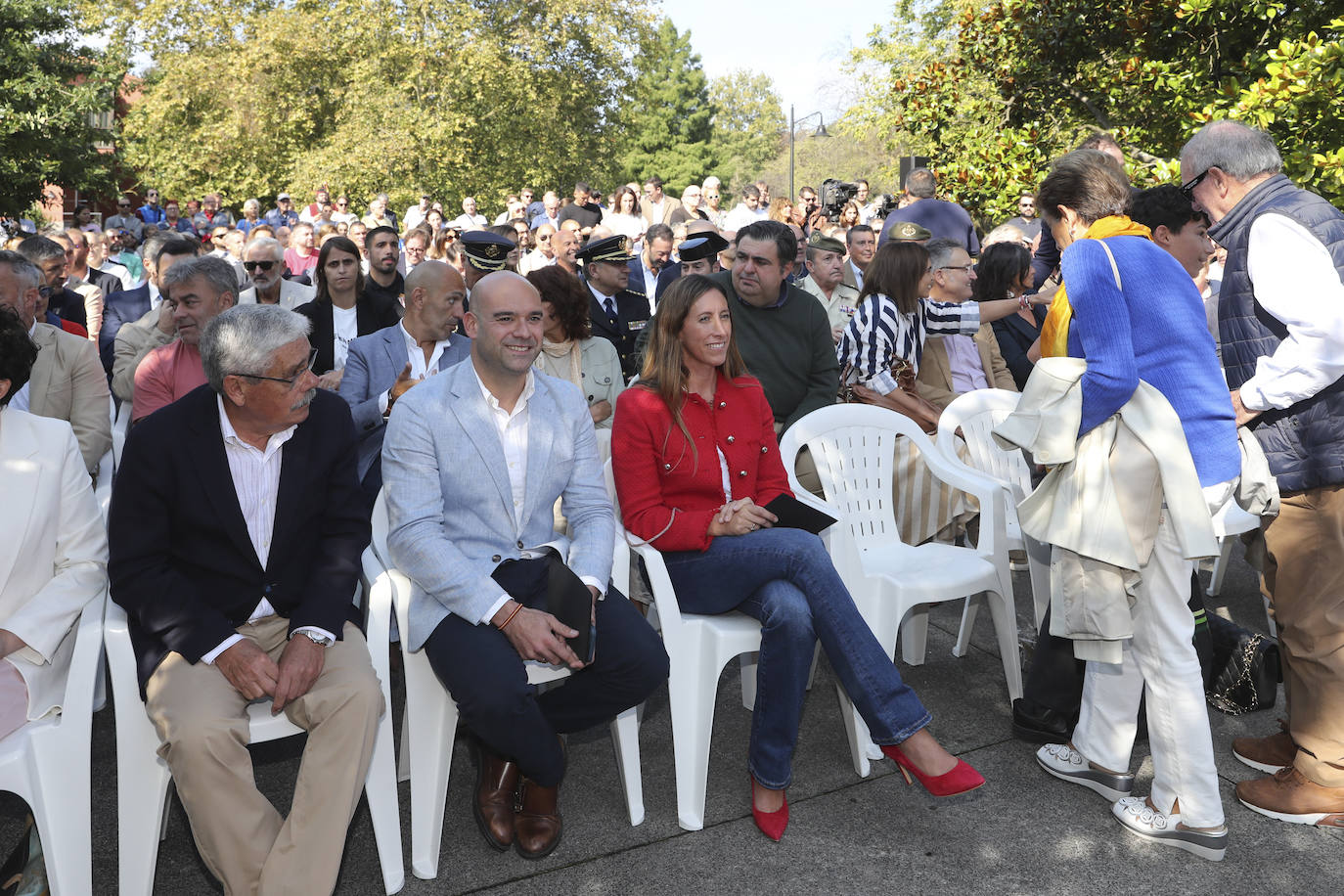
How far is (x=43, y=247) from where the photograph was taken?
18.5 feet

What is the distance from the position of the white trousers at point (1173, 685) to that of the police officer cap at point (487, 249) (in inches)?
170

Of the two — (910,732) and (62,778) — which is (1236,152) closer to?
(910,732)

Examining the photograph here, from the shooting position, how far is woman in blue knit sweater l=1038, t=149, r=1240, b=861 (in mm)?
2879

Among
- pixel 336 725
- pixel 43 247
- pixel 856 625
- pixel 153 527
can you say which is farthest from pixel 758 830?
pixel 43 247

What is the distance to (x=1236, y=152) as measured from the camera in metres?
3.15

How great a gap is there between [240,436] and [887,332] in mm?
3022

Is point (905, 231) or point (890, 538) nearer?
point (890, 538)

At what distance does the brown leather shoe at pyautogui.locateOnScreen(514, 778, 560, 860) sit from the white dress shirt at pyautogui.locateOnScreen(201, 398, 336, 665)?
3.06ft

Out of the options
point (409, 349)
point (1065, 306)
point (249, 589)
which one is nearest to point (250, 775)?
point (249, 589)

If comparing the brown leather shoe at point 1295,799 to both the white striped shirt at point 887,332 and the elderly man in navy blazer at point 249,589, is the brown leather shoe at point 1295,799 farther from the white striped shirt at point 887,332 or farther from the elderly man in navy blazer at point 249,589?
the elderly man in navy blazer at point 249,589

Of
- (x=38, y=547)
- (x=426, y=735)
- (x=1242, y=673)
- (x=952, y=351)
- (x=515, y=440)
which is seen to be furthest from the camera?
(x=952, y=351)

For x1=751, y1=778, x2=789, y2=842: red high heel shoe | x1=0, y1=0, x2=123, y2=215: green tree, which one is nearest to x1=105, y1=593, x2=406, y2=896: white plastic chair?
x1=751, y1=778, x2=789, y2=842: red high heel shoe

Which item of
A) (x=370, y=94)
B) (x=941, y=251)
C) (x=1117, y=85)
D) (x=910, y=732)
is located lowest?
(x=910, y=732)

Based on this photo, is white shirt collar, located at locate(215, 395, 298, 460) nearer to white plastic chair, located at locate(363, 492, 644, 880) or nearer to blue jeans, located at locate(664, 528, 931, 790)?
white plastic chair, located at locate(363, 492, 644, 880)
